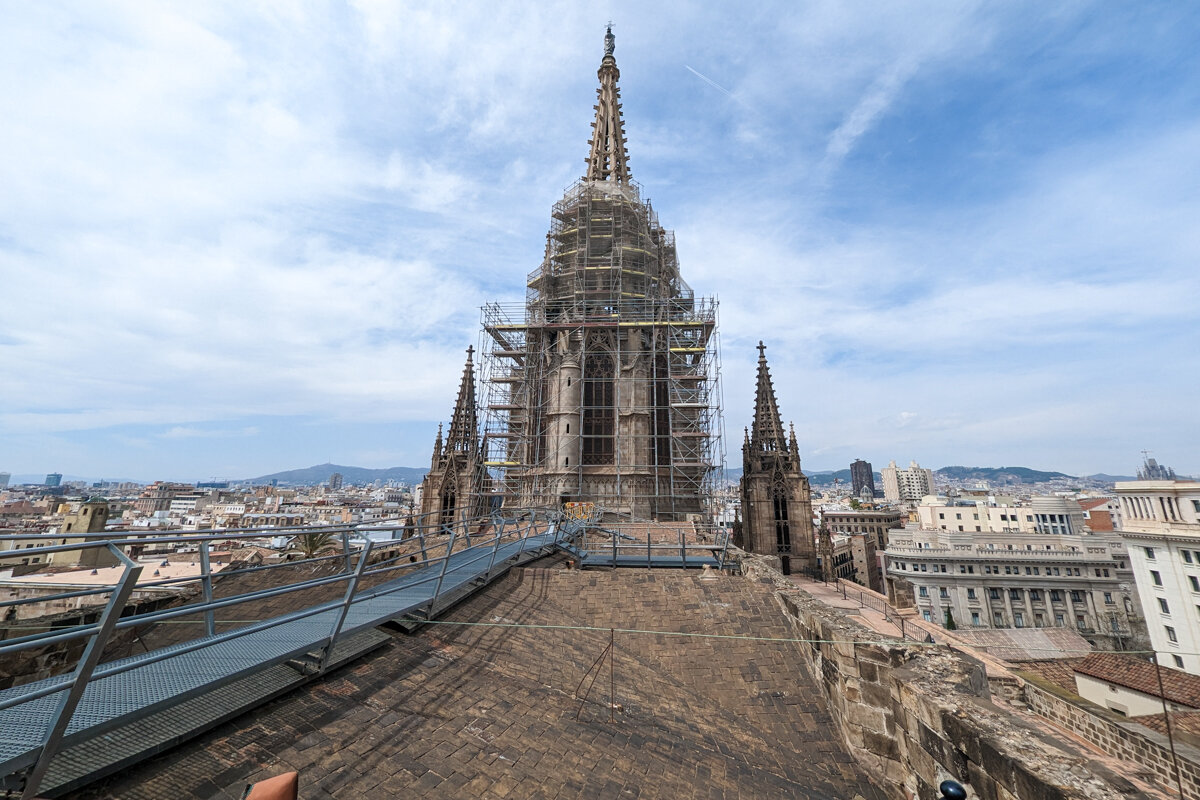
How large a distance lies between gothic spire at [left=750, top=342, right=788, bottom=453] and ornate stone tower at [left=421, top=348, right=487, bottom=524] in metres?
16.9

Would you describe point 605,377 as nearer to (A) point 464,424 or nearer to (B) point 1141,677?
(A) point 464,424

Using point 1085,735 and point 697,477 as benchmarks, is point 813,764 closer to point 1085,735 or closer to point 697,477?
point 1085,735

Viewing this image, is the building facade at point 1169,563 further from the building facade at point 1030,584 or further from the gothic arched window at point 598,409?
the gothic arched window at point 598,409

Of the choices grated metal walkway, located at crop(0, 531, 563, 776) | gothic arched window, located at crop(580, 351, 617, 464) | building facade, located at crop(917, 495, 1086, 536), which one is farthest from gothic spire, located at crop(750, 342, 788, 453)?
building facade, located at crop(917, 495, 1086, 536)

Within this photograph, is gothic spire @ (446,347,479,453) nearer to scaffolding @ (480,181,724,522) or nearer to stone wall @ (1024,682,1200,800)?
scaffolding @ (480,181,724,522)

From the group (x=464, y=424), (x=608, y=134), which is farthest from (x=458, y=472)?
(x=608, y=134)

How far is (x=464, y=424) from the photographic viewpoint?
3350cm

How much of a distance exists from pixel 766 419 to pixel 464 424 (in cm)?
1883

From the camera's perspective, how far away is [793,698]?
7.40m

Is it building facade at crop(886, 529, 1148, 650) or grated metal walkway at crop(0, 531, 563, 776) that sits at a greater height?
grated metal walkway at crop(0, 531, 563, 776)

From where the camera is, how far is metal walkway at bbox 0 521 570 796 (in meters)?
2.75

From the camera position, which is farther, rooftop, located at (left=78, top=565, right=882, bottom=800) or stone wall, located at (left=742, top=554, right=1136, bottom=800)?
stone wall, located at (left=742, top=554, right=1136, bottom=800)

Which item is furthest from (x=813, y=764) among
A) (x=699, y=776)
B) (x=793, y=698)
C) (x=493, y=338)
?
(x=493, y=338)

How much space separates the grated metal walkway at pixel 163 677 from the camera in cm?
300
